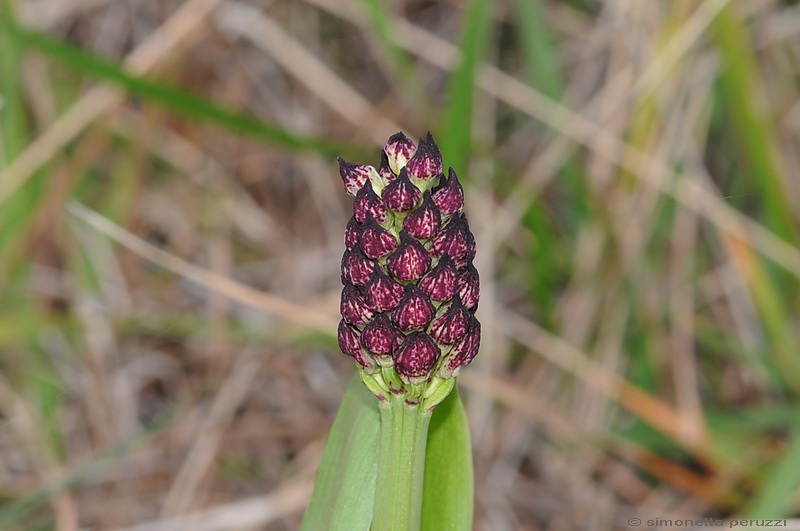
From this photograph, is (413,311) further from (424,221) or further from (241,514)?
(241,514)

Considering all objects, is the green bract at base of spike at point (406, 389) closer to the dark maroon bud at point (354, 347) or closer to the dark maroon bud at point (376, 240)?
the dark maroon bud at point (354, 347)

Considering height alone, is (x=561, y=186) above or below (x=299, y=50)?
below

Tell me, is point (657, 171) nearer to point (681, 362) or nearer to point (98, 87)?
point (681, 362)

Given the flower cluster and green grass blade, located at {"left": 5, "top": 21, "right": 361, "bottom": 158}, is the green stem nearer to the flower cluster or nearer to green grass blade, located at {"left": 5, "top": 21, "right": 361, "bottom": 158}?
the flower cluster

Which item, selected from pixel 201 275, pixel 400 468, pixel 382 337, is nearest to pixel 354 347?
pixel 382 337

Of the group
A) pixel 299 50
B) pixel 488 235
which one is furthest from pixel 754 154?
pixel 299 50

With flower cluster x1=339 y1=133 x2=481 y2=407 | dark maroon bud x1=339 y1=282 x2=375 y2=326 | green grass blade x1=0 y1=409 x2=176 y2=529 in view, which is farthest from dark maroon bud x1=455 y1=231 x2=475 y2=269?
green grass blade x1=0 y1=409 x2=176 y2=529

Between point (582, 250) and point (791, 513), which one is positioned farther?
point (582, 250)
